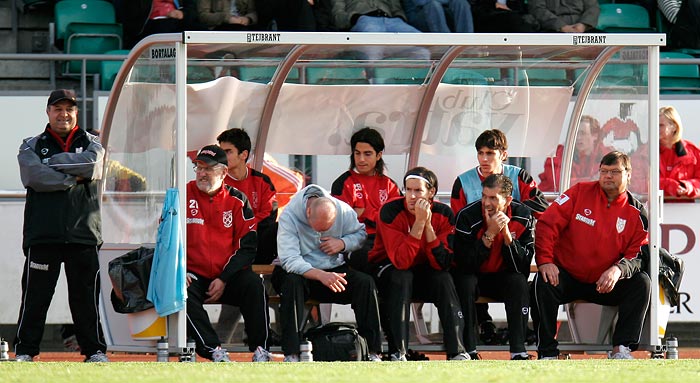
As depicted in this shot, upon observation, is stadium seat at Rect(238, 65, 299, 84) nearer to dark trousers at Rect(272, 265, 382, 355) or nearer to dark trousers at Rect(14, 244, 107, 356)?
dark trousers at Rect(272, 265, 382, 355)

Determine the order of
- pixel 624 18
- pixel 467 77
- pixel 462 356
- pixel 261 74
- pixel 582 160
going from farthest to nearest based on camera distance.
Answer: pixel 624 18
pixel 582 160
pixel 467 77
pixel 261 74
pixel 462 356

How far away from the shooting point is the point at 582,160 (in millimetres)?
10734

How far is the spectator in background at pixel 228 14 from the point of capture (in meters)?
13.7

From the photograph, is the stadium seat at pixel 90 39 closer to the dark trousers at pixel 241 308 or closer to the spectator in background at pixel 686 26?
the dark trousers at pixel 241 308

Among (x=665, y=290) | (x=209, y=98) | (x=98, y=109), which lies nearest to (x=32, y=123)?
(x=98, y=109)

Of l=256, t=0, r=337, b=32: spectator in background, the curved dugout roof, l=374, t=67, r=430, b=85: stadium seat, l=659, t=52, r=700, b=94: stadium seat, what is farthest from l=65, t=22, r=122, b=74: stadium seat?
l=659, t=52, r=700, b=94: stadium seat

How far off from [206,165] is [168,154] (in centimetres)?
29

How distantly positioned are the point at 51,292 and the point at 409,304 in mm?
2369

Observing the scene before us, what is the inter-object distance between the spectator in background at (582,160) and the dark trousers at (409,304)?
5.99 ft

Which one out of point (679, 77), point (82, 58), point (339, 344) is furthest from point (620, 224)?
point (82, 58)

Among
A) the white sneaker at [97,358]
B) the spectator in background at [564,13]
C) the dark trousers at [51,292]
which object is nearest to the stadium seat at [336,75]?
the dark trousers at [51,292]

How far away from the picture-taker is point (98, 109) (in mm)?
12336

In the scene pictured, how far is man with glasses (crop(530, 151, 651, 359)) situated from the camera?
9.39 m

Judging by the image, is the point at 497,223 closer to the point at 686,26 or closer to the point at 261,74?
the point at 261,74
